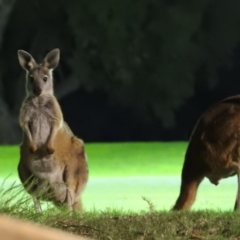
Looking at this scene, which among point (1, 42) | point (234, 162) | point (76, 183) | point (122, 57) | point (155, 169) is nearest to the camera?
point (234, 162)

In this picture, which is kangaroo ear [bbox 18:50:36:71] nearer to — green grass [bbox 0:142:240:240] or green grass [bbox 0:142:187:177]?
green grass [bbox 0:142:240:240]

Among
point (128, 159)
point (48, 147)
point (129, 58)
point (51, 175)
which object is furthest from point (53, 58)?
point (129, 58)

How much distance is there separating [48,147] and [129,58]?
502cm

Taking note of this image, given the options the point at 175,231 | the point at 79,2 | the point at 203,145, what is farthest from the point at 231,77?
the point at 175,231

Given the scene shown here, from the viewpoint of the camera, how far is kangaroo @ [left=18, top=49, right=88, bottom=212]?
152 inches

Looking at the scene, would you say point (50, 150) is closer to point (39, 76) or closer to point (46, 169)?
point (46, 169)

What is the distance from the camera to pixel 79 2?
906 centimetres

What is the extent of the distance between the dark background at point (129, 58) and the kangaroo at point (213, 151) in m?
4.69

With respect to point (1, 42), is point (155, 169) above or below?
below

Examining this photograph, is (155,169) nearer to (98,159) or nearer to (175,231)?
(98,159)

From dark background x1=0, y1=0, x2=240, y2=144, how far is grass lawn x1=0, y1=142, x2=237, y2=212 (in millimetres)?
822

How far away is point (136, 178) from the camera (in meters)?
6.21

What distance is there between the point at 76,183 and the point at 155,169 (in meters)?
2.83

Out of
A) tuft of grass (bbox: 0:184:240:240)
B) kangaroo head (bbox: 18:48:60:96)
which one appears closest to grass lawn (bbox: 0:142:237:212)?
kangaroo head (bbox: 18:48:60:96)
